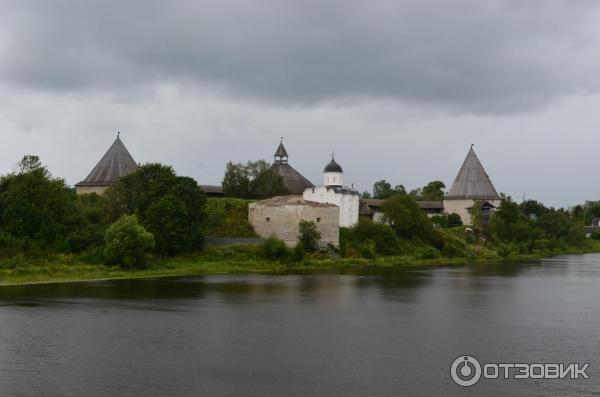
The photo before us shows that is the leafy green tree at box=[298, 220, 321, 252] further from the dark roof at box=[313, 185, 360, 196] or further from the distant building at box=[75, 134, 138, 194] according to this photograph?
the distant building at box=[75, 134, 138, 194]

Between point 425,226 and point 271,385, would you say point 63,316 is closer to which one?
point 271,385

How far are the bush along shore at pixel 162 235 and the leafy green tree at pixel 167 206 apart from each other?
0.14ft

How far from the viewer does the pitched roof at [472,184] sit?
59125mm

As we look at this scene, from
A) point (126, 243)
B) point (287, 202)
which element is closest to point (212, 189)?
point (287, 202)

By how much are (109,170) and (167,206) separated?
561 inches

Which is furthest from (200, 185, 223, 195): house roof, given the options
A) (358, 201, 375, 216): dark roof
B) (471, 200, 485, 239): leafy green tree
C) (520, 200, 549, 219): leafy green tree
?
(520, 200, 549, 219): leafy green tree

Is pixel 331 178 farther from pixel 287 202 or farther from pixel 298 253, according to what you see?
pixel 298 253

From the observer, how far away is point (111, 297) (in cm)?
2059

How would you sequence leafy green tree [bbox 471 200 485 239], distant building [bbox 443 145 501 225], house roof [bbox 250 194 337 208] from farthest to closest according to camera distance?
distant building [bbox 443 145 501 225] → leafy green tree [bbox 471 200 485 239] → house roof [bbox 250 194 337 208]

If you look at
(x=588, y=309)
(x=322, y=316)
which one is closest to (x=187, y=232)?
(x=322, y=316)

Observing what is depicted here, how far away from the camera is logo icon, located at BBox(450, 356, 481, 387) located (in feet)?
38.8

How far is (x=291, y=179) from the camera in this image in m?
45.2

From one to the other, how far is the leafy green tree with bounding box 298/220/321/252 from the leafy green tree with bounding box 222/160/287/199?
19.9ft

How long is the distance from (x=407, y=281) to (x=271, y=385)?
17.1 meters
